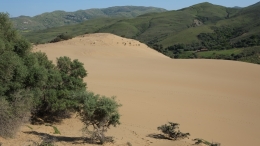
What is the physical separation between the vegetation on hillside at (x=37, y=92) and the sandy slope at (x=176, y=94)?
1345mm

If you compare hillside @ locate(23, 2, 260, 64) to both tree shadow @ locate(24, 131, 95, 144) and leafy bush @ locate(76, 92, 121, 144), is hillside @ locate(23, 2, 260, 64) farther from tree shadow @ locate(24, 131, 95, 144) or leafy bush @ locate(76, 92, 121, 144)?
leafy bush @ locate(76, 92, 121, 144)

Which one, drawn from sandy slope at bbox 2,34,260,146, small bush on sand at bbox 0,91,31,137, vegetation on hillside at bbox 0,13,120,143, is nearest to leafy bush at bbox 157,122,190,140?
sandy slope at bbox 2,34,260,146

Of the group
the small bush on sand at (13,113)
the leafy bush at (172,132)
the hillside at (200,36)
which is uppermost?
the hillside at (200,36)

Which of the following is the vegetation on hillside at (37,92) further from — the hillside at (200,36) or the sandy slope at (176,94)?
the hillside at (200,36)

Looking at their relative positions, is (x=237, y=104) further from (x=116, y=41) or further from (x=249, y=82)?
(x=116, y=41)

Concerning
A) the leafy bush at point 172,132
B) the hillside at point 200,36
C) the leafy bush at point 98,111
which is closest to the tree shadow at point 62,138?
the leafy bush at point 98,111

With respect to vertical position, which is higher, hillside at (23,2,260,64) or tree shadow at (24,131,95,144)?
hillside at (23,2,260,64)

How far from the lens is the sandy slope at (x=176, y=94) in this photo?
51.2 ft

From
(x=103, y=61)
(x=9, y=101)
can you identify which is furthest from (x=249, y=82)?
(x=9, y=101)

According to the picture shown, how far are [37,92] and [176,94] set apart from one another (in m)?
12.8

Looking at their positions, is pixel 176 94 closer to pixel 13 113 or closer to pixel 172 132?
pixel 172 132

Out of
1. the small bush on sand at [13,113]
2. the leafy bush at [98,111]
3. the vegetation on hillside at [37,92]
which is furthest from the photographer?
the vegetation on hillside at [37,92]

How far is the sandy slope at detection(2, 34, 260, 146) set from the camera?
15.6 m

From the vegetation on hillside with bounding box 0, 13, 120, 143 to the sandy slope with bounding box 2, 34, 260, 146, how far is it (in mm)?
1345
